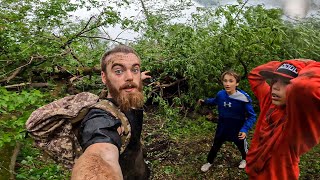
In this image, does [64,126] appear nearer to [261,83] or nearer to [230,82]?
[261,83]

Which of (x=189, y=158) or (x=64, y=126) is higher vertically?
(x=64, y=126)

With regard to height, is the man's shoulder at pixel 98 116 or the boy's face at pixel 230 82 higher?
the man's shoulder at pixel 98 116

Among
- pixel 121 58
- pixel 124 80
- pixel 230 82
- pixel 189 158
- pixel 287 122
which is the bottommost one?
pixel 189 158

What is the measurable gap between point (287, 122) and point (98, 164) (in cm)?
144

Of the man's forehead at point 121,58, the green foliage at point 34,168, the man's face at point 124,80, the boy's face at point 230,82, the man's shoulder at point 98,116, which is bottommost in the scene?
the green foliage at point 34,168

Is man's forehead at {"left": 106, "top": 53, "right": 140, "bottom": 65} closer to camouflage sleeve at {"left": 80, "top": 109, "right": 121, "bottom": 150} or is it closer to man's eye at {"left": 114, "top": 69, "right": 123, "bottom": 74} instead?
man's eye at {"left": 114, "top": 69, "right": 123, "bottom": 74}

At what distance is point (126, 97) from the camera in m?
2.08

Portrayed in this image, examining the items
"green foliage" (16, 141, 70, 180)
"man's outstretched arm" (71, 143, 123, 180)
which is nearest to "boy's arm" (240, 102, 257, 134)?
"green foliage" (16, 141, 70, 180)

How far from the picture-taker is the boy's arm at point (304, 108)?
1820 mm

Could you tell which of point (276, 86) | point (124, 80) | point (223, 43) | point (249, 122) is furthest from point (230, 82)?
point (124, 80)

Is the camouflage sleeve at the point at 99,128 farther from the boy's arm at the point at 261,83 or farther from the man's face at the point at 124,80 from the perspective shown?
the boy's arm at the point at 261,83

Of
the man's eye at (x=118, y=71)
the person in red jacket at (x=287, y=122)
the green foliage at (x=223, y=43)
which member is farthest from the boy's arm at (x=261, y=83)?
the green foliage at (x=223, y=43)

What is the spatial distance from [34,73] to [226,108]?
410 centimetres

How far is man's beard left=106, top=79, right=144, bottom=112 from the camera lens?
205cm
